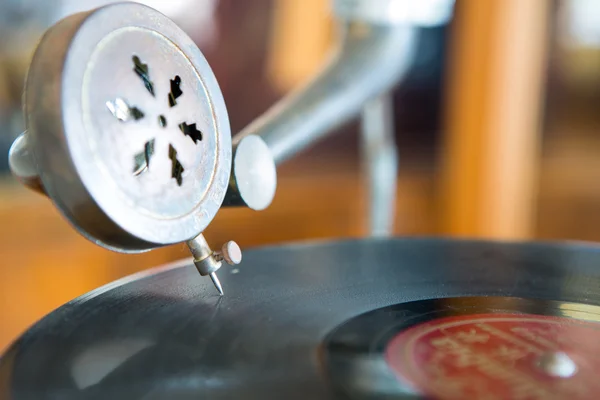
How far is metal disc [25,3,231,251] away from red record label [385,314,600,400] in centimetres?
21

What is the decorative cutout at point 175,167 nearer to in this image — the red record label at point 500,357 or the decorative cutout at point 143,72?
the decorative cutout at point 143,72

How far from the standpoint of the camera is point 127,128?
1.72 feet

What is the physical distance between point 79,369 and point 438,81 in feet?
7.37

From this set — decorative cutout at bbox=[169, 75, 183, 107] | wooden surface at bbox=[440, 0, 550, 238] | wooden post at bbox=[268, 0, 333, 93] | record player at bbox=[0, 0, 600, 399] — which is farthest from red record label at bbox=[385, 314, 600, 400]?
wooden surface at bbox=[440, 0, 550, 238]

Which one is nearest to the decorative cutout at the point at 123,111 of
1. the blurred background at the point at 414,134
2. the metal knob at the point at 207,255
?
the metal knob at the point at 207,255

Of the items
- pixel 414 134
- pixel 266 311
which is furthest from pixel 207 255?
pixel 414 134

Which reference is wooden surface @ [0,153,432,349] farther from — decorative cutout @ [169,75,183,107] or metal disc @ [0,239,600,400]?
decorative cutout @ [169,75,183,107]

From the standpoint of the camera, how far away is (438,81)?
2605 millimetres

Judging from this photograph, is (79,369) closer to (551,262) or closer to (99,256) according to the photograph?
(551,262)

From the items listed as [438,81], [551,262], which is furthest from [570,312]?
[438,81]

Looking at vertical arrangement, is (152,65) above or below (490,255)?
above

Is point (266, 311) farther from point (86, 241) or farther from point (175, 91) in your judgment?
point (86, 241)

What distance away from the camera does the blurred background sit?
5.97ft

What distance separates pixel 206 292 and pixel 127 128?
25 cm
